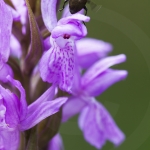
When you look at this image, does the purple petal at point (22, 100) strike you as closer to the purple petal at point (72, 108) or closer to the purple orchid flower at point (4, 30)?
the purple orchid flower at point (4, 30)

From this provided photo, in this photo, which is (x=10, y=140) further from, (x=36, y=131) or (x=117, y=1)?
(x=117, y=1)

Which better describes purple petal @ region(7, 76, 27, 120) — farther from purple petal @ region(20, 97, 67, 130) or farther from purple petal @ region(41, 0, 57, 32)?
purple petal @ region(41, 0, 57, 32)

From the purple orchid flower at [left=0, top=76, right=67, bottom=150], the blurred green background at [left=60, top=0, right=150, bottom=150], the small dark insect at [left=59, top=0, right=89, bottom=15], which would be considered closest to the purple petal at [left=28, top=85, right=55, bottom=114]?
the purple orchid flower at [left=0, top=76, right=67, bottom=150]

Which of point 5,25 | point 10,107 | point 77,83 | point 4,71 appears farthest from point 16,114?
point 77,83

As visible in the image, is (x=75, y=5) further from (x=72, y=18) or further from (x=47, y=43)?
(x=47, y=43)

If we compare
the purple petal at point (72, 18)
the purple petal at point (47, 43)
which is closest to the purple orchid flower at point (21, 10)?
the purple petal at point (47, 43)

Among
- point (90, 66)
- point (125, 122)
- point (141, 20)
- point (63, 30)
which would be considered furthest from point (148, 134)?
point (63, 30)
